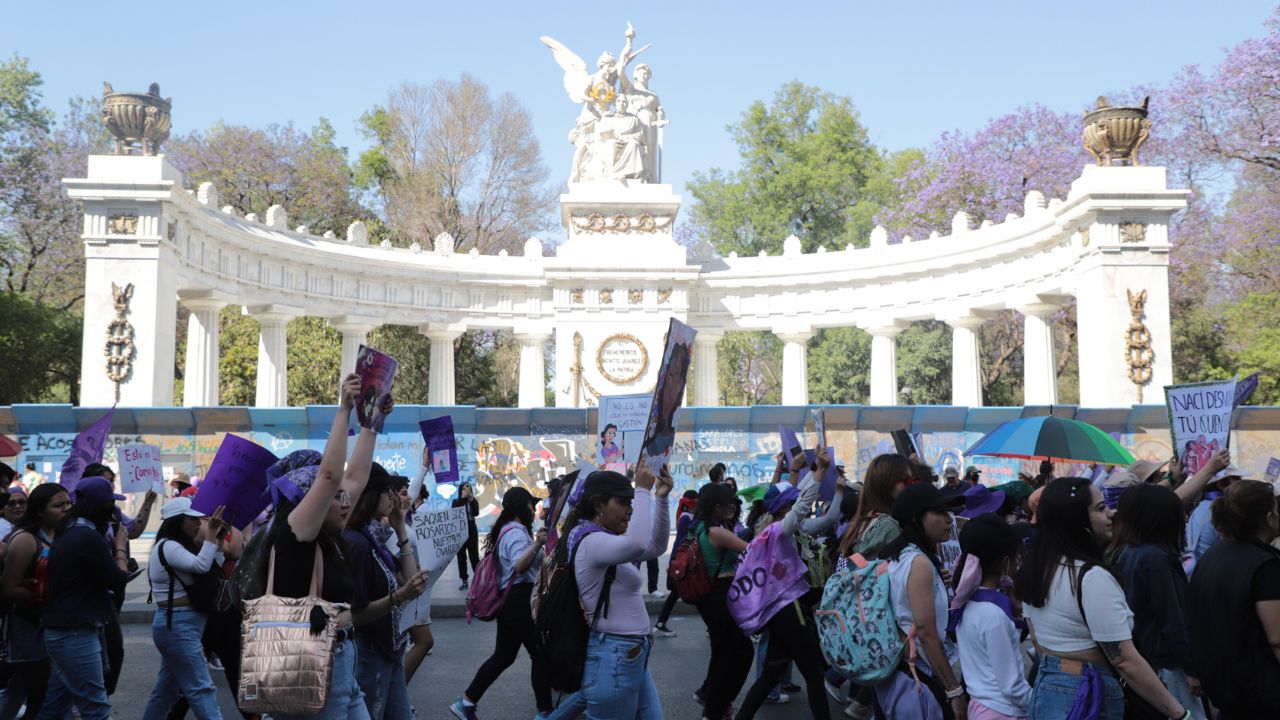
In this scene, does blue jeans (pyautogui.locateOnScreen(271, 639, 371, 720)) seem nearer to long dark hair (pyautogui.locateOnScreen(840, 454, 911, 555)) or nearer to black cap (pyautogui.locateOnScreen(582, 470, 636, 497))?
black cap (pyautogui.locateOnScreen(582, 470, 636, 497))

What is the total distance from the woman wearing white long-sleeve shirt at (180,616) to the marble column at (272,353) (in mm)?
25104

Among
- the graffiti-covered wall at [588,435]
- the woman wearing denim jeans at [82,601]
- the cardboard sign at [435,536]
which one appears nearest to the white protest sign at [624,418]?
the cardboard sign at [435,536]

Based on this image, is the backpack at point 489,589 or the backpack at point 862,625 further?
the backpack at point 489,589

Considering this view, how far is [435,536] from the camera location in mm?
7293

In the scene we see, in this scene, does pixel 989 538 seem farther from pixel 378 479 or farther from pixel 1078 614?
pixel 378 479

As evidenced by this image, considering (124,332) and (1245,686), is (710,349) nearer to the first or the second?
(124,332)

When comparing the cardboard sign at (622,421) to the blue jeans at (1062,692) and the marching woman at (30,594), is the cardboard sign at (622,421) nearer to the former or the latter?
the marching woman at (30,594)

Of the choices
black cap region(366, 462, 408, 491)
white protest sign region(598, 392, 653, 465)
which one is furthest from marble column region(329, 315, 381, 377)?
black cap region(366, 462, 408, 491)

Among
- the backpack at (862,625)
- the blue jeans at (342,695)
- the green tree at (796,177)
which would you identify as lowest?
the blue jeans at (342,695)

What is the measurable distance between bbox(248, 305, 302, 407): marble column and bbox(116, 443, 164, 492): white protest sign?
18674 millimetres

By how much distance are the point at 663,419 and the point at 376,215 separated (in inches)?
1852

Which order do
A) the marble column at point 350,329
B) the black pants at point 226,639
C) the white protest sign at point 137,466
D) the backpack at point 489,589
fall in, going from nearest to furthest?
the black pants at point 226,639 < the backpack at point 489,589 < the white protest sign at point 137,466 < the marble column at point 350,329

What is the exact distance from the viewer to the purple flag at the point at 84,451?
11312 mm

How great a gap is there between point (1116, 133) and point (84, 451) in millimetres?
24237
